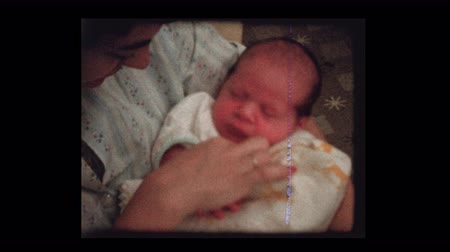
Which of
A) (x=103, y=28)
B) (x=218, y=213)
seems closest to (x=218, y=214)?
(x=218, y=213)

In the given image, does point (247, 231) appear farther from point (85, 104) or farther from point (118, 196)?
point (85, 104)

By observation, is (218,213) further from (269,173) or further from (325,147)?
(325,147)

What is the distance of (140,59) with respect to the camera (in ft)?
3.15

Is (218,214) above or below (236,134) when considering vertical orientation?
below

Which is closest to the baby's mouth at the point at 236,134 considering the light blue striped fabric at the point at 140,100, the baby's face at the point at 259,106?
the baby's face at the point at 259,106

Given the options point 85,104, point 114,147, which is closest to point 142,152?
point 114,147

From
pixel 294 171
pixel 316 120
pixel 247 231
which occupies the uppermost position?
pixel 316 120

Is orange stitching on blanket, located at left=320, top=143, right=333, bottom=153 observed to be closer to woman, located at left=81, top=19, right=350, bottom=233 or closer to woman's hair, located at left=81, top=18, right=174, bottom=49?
woman, located at left=81, top=19, right=350, bottom=233

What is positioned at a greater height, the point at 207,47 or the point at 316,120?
the point at 207,47

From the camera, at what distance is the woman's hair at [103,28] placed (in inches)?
37.3

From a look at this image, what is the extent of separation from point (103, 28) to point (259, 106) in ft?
1.34

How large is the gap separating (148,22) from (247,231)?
1.78 feet

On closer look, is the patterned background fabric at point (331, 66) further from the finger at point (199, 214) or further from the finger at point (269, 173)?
the finger at point (199, 214)

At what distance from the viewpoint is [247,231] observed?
0.95 meters
